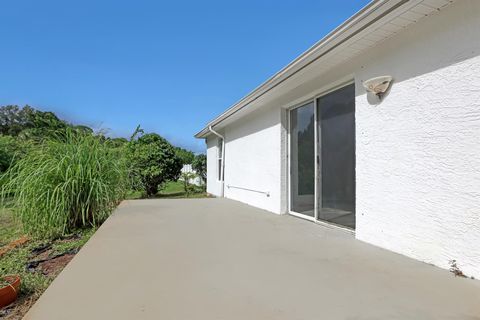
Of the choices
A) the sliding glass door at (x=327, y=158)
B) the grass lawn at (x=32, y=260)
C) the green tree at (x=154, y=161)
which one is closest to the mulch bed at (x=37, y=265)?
the grass lawn at (x=32, y=260)

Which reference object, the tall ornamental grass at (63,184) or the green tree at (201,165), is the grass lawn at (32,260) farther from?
the green tree at (201,165)

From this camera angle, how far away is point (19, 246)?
16.9 feet

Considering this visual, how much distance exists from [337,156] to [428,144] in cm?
195

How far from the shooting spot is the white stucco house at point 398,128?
121 inches

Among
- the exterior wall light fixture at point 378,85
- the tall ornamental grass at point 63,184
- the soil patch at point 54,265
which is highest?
the exterior wall light fixture at point 378,85

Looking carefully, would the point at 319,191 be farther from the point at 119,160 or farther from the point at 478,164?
the point at 119,160

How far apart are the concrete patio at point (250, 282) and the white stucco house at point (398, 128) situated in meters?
0.40

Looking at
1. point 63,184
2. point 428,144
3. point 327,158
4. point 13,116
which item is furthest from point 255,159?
point 13,116

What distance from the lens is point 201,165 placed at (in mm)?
18016

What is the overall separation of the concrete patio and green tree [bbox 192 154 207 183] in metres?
12.9

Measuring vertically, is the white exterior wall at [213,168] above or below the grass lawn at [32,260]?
above

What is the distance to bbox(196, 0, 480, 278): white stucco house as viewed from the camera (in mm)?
3062

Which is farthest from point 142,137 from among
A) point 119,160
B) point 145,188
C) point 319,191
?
point 319,191

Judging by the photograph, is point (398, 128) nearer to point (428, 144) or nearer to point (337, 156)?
point (428, 144)
